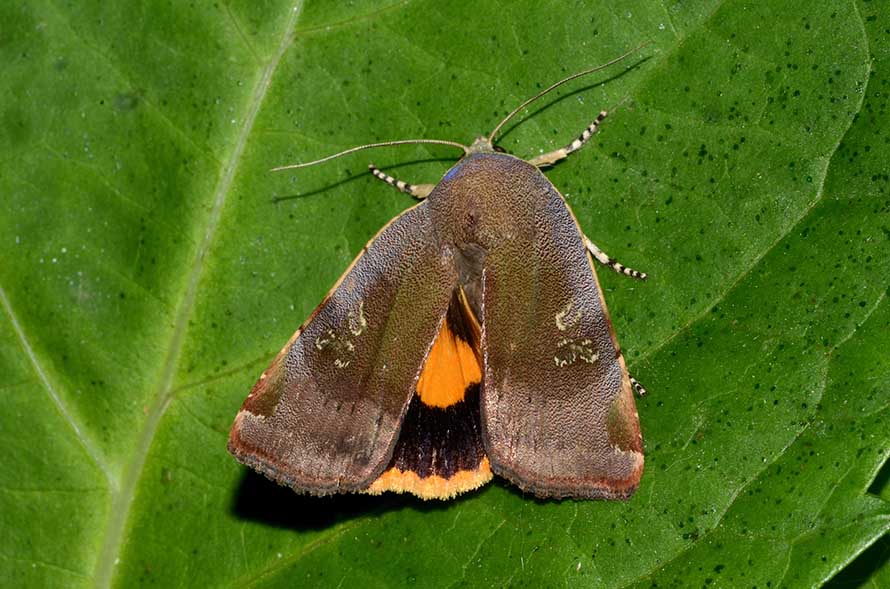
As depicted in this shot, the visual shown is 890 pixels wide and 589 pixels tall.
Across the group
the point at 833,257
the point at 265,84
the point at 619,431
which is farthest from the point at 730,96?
the point at 265,84

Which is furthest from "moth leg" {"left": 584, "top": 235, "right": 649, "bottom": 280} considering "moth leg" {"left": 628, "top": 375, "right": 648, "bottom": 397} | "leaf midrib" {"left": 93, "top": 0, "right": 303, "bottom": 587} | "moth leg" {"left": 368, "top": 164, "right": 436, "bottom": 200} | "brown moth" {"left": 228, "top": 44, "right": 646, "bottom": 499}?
"leaf midrib" {"left": 93, "top": 0, "right": 303, "bottom": 587}

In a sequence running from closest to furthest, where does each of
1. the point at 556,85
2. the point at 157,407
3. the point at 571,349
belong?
1. the point at 571,349
2. the point at 556,85
3. the point at 157,407


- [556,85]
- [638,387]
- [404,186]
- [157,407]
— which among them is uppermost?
[556,85]

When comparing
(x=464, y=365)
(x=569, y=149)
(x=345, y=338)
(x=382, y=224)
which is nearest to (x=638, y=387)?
(x=464, y=365)

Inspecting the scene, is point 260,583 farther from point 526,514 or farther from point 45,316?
point 45,316

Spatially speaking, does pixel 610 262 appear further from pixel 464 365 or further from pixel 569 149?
pixel 464 365
